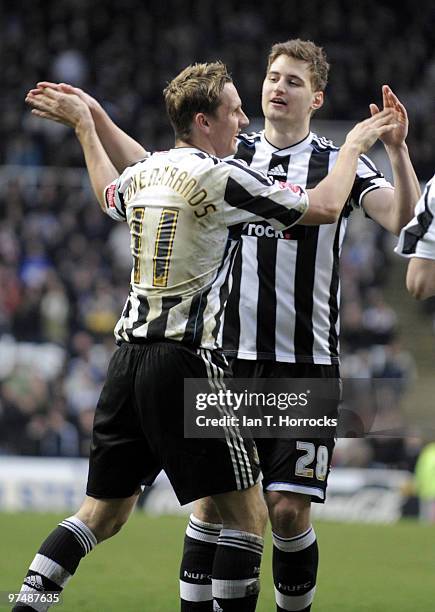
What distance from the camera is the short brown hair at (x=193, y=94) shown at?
15.3 ft

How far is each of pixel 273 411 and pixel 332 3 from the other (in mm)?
18606

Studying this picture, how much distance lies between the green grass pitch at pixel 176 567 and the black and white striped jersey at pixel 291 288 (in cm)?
157

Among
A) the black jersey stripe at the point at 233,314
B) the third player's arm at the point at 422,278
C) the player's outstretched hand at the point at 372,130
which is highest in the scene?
the player's outstretched hand at the point at 372,130

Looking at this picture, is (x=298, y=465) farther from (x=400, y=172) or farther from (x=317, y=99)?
(x=317, y=99)

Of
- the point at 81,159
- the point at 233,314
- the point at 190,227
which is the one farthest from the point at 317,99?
the point at 81,159

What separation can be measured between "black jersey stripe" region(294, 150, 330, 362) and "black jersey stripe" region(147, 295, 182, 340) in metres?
0.99

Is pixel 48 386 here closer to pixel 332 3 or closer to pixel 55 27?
pixel 55 27

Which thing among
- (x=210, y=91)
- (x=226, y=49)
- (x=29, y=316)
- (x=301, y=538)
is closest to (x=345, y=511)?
(x=29, y=316)

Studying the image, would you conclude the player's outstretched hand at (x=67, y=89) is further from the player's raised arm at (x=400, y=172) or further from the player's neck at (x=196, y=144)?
the player's raised arm at (x=400, y=172)

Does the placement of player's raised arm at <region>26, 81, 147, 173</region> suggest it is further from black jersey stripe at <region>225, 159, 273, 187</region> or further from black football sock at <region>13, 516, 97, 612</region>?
black football sock at <region>13, 516, 97, 612</region>

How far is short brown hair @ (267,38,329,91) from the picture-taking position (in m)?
5.55

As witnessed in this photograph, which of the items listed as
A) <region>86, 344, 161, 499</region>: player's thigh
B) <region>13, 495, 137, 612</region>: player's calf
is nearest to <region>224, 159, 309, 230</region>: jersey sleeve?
<region>86, 344, 161, 499</region>: player's thigh

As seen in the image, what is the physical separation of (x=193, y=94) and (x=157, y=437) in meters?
1.32

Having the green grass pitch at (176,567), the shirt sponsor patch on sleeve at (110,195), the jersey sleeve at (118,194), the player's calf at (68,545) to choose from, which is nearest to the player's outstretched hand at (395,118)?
the jersey sleeve at (118,194)
